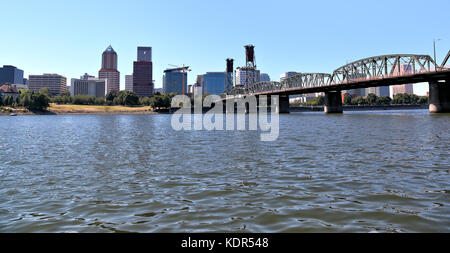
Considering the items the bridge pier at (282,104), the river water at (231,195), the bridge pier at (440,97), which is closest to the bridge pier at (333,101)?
the bridge pier at (282,104)

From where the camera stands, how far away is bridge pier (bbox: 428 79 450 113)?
102250 millimetres

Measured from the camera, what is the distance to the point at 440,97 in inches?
4067

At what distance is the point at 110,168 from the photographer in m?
16.9

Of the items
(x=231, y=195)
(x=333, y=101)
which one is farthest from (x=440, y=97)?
(x=231, y=195)

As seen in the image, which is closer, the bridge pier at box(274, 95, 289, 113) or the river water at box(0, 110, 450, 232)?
the river water at box(0, 110, 450, 232)

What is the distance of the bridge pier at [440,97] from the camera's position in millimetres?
102250

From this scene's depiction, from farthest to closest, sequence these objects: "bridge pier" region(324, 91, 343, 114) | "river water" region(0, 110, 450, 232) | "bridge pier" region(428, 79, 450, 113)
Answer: "bridge pier" region(324, 91, 343, 114) < "bridge pier" region(428, 79, 450, 113) < "river water" region(0, 110, 450, 232)

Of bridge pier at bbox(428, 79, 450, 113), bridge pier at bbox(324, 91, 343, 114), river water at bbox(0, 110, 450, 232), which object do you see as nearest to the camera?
river water at bbox(0, 110, 450, 232)

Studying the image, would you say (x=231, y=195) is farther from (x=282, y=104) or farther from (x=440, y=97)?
(x=282, y=104)

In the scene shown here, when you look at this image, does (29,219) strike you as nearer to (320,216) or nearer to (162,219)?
(162,219)

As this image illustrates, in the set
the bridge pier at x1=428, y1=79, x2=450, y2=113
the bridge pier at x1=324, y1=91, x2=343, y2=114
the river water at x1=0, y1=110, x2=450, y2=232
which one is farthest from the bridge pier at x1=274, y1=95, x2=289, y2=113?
the river water at x1=0, y1=110, x2=450, y2=232

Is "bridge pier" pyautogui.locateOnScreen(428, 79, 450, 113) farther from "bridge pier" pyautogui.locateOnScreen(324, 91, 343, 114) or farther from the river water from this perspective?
the river water

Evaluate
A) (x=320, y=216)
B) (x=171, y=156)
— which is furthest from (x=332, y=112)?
(x=320, y=216)
